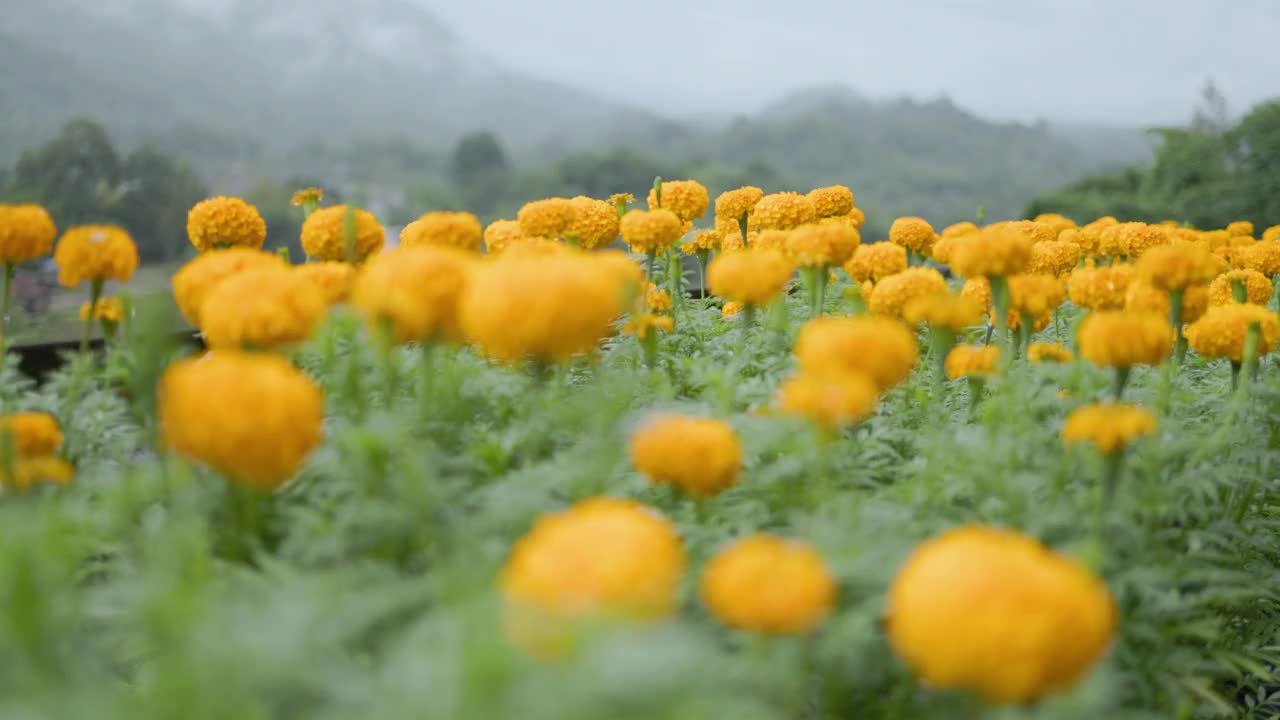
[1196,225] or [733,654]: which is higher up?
[1196,225]

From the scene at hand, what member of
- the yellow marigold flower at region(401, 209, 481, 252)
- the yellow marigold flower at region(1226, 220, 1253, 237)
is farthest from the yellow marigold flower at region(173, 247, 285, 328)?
the yellow marigold flower at region(1226, 220, 1253, 237)

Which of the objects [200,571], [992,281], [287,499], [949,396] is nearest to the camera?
[200,571]

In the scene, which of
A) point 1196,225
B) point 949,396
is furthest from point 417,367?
point 1196,225

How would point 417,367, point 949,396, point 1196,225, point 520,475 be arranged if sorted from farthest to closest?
1. point 1196,225
2. point 949,396
3. point 417,367
4. point 520,475

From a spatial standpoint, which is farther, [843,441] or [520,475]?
[843,441]

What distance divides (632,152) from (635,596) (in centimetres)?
2835

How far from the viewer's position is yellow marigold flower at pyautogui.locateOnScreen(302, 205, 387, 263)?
6.04ft

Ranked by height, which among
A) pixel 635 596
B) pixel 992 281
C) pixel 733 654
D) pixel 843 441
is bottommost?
pixel 733 654

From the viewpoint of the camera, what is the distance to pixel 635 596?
2.41ft

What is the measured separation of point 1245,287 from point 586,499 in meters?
2.20

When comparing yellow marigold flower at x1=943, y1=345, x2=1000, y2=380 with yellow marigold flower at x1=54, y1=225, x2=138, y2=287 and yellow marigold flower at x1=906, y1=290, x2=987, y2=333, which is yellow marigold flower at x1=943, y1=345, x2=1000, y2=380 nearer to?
yellow marigold flower at x1=906, y1=290, x2=987, y2=333

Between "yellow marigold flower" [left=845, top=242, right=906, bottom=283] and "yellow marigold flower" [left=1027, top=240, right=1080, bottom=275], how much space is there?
62 centimetres

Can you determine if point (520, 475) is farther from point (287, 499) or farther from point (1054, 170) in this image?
point (1054, 170)

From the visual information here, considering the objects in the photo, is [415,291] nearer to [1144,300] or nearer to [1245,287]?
[1144,300]
